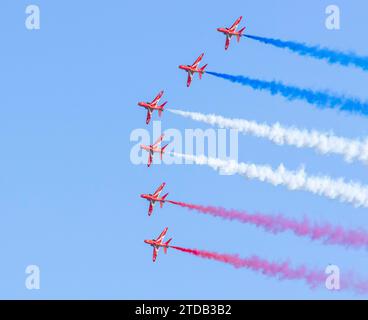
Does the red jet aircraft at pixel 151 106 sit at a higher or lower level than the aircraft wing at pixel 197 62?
lower

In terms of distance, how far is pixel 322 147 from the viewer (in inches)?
4875

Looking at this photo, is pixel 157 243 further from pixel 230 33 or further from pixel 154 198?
pixel 230 33

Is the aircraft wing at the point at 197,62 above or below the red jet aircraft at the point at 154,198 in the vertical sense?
above

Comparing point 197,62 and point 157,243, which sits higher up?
point 197,62

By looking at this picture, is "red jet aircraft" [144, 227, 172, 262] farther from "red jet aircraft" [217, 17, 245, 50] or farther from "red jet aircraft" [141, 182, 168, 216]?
"red jet aircraft" [217, 17, 245, 50]

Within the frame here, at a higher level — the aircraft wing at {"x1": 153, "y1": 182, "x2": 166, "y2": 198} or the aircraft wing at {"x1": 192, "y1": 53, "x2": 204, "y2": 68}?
the aircraft wing at {"x1": 192, "y1": 53, "x2": 204, "y2": 68}

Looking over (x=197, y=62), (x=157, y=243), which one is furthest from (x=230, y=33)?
(x=157, y=243)

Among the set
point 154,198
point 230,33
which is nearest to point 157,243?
point 154,198

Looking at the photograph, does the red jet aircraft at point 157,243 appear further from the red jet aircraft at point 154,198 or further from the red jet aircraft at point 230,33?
the red jet aircraft at point 230,33

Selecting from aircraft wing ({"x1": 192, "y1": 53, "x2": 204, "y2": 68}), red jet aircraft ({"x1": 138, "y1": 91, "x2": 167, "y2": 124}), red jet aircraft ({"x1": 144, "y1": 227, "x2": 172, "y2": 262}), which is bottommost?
red jet aircraft ({"x1": 144, "y1": 227, "x2": 172, "y2": 262})

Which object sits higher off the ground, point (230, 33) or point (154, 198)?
point (230, 33)

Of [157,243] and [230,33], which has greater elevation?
[230,33]

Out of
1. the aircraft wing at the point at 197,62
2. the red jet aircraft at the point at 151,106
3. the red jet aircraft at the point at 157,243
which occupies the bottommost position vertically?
the red jet aircraft at the point at 157,243
